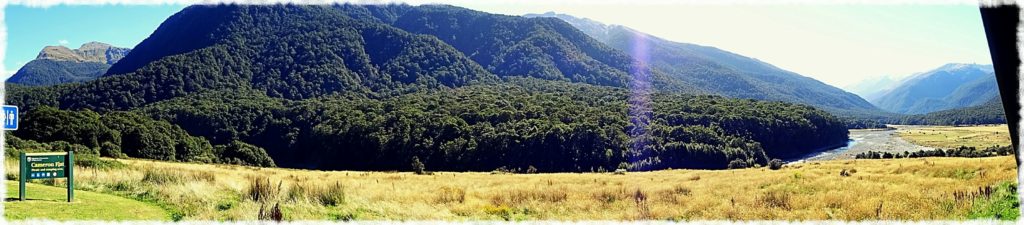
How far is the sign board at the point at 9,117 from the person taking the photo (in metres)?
8.11

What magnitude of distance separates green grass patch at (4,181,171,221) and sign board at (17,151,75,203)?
29 centimetres

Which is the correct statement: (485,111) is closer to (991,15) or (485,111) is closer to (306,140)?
(306,140)

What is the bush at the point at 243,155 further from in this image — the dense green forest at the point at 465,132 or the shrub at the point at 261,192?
the shrub at the point at 261,192

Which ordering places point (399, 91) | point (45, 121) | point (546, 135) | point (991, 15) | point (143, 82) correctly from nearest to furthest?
point (991, 15)
point (45, 121)
point (546, 135)
point (143, 82)
point (399, 91)

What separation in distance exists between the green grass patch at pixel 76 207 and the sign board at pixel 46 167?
0.29m

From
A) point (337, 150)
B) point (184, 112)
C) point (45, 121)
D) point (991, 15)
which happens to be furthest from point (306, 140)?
point (991, 15)

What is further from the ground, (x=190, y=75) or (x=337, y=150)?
(x=190, y=75)

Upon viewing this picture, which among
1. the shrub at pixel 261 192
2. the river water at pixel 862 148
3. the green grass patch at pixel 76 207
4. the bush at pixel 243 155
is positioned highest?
the green grass patch at pixel 76 207

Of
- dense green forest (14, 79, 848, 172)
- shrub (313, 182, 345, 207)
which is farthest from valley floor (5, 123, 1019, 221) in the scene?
dense green forest (14, 79, 848, 172)

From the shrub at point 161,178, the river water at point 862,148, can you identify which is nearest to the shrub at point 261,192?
the shrub at point 161,178

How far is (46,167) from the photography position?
35.3 feet

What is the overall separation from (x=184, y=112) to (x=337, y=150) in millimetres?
43228

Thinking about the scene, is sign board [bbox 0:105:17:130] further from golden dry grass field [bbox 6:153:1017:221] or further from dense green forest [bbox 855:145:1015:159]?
dense green forest [bbox 855:145:1015:159]

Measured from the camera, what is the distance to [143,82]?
529 ft
